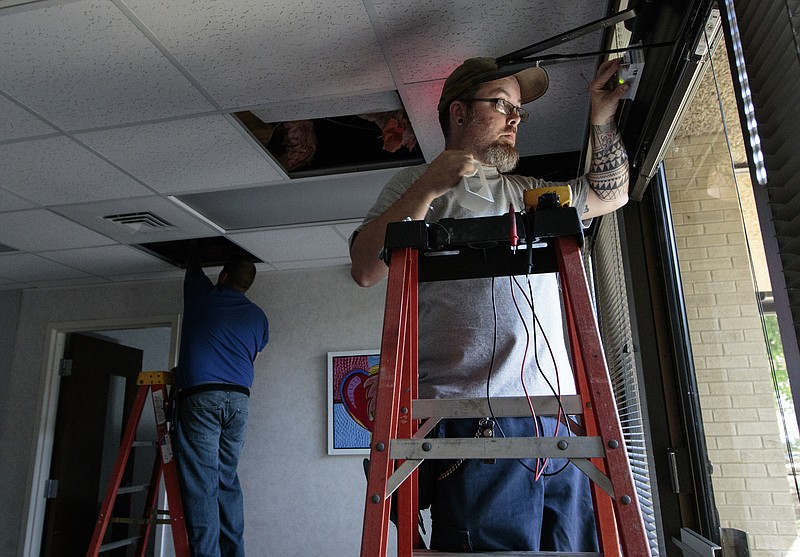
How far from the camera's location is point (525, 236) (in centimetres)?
92

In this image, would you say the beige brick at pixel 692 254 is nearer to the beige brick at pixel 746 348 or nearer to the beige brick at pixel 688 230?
the beige brick at pixel 688 230

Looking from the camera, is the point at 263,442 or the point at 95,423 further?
the point at 95,423

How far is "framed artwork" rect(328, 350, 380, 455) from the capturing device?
146 inches

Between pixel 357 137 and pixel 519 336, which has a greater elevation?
pixel 357 137

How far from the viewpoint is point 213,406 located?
10.3ft

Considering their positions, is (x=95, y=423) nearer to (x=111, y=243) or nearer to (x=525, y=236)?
(x=111, y=243)

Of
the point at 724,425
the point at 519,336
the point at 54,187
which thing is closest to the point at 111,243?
the point at 54,187

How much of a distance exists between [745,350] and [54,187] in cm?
276

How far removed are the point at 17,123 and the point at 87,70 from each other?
51cm

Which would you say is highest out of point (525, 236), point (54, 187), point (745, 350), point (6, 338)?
point (54, 187)

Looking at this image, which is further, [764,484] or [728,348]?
[728,348]

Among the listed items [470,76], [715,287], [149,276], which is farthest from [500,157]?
[149,276]

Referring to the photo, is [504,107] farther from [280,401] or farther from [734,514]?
[280,401]

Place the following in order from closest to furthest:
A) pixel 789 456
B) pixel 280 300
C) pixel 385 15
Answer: pixel 789 456
pixel 385 15
pixel 280 300
